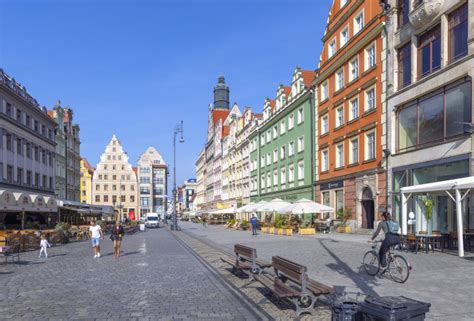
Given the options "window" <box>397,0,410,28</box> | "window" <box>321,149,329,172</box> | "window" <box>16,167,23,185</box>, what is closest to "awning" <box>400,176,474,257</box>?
"window" <box>397,0,410,28</box>

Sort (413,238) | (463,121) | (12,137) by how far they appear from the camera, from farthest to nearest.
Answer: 1. (12,137)
2. (463,121)
3. (413,238)

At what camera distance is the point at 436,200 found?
23453 millimetres

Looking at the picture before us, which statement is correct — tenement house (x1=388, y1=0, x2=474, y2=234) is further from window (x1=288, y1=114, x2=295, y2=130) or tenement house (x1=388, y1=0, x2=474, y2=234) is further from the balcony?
window (x1=288, y1=114, x2=295, y2=130)

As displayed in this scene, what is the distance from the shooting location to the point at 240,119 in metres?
77.8

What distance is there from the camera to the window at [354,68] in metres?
33.0

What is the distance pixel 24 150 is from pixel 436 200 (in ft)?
138

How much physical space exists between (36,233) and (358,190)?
20666mm

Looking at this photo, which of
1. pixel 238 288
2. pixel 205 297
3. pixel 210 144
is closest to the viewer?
pixel 205 297

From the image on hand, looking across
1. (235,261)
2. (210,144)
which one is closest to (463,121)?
(235,261)

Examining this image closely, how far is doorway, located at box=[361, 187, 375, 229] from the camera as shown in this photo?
31398mm

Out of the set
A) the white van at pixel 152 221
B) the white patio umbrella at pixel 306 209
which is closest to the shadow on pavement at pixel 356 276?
the white patio umbrella at pixel 306 209

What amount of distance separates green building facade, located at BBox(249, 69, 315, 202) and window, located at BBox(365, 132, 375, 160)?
10.8 meters

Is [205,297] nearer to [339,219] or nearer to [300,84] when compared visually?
[339,219]

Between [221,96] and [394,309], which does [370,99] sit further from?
[221,96]
